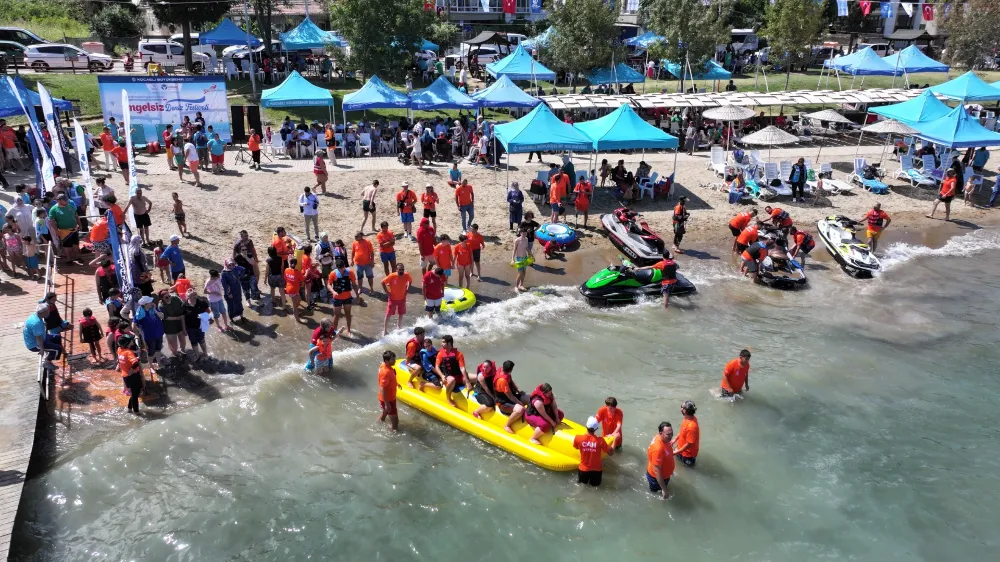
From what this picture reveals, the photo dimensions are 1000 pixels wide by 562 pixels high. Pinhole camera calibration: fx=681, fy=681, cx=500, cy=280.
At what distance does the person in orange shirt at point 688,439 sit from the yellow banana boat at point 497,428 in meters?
0.99

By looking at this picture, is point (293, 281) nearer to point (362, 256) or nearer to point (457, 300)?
point (362, 256)

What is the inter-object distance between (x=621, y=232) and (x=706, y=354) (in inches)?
201

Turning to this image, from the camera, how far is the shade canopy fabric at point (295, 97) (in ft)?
77.9

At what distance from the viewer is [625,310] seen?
48.4 feet

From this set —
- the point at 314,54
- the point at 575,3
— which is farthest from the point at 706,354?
the point at 314,54

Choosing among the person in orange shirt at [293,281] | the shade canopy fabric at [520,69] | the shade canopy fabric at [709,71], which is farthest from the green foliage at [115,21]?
the person in orange shirt at [293,281]

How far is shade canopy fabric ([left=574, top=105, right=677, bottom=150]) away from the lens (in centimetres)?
2000

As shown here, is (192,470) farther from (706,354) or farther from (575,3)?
(575,3)

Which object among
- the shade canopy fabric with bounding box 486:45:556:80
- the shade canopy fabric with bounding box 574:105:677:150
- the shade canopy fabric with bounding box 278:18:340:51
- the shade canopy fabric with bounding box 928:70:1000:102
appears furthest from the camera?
the shade canopy fabric with bounding box 278:18:340:51

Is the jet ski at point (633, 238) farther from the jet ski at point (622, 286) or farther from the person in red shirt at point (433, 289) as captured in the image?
the person in red shirt at point (433, 289)

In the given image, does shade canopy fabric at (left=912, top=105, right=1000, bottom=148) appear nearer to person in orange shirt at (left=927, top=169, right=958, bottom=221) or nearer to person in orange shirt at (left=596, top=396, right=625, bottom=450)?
person in orange shirt at (left=927, top=169, right=958, bottom=221)

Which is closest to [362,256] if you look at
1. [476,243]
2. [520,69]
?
[476,243]

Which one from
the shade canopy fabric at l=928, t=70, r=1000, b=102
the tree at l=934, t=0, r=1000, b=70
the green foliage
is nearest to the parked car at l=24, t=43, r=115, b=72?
the green foliage

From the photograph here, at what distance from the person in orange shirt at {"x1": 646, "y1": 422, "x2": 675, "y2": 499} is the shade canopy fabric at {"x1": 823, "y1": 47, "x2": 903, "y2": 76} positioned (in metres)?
31.9
